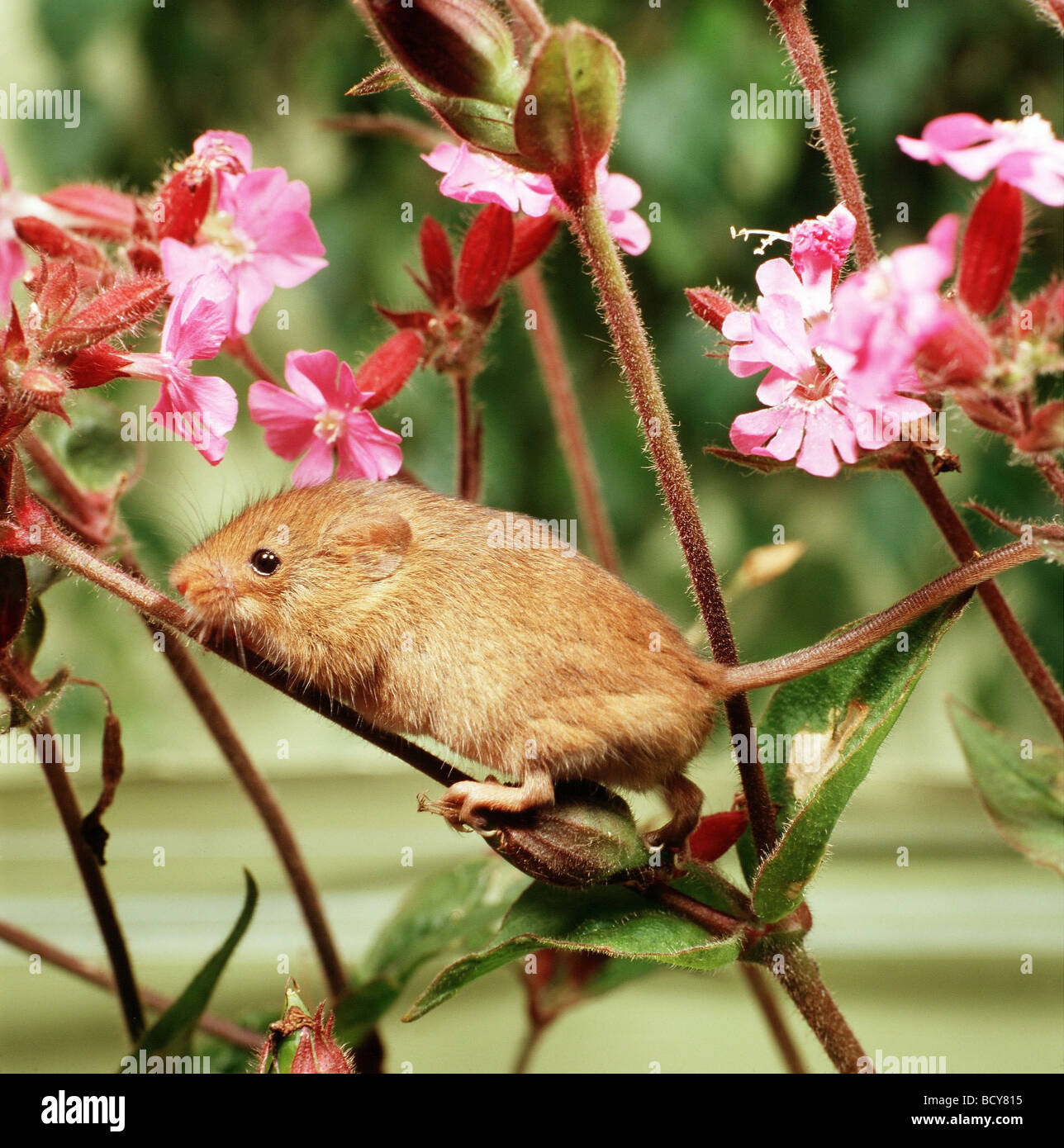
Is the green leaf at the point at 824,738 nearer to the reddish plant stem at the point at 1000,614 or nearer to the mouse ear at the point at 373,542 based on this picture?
the reddish plant stem at the point at 1000,614

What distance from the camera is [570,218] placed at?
16.8 inches

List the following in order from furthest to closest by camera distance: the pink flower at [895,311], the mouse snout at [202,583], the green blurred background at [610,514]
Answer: the green blurred background at [610,514] → the mouse snout at [202,583] → the pink flower at [895,311]

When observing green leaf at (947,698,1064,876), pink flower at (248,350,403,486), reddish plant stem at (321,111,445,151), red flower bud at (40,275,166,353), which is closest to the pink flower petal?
pink flower at (248,350,403,486)

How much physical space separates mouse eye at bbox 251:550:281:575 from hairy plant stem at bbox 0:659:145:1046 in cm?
11

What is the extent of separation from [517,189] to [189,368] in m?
0.15

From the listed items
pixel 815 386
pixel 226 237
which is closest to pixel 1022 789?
pixel 815 386

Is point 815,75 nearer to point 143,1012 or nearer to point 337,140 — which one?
point 143,1012

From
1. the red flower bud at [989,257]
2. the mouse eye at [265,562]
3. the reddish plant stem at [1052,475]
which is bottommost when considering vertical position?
the mouse eye at [265,562]

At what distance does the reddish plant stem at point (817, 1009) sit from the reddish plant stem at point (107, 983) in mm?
301

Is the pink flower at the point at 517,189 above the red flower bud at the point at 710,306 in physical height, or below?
above

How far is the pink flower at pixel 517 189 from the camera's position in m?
0.46

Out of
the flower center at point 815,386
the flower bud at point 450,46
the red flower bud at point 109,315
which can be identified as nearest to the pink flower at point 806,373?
the flower center at point 815,386

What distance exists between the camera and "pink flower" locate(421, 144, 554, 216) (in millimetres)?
462

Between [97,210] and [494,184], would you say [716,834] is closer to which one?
[494,184]
